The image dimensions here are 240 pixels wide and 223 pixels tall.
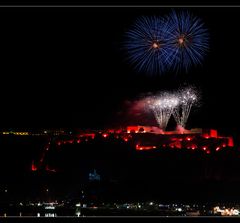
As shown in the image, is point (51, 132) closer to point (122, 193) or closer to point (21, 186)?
point (21, 186)

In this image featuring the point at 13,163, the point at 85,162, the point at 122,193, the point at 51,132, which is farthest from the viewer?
the point at 122,193

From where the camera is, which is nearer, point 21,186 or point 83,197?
point 21,186

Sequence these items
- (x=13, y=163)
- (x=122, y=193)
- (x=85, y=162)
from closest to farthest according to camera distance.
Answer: (x=13, y=163) → (x=85, y=162) → (x=122, y=193)

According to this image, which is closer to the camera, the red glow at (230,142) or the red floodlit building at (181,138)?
the red floodlit building at (181,138)

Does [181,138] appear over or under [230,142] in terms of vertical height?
over

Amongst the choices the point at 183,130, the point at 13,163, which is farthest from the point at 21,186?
the point at 183,130

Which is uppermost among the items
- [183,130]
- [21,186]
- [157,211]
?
[183,130]

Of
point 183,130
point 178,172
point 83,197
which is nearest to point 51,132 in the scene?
point 183,130

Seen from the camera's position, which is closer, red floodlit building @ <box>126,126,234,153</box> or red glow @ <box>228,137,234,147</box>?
red floodlit building @ <box>126,126,234,153</box>

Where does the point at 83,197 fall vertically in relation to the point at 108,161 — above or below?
below
